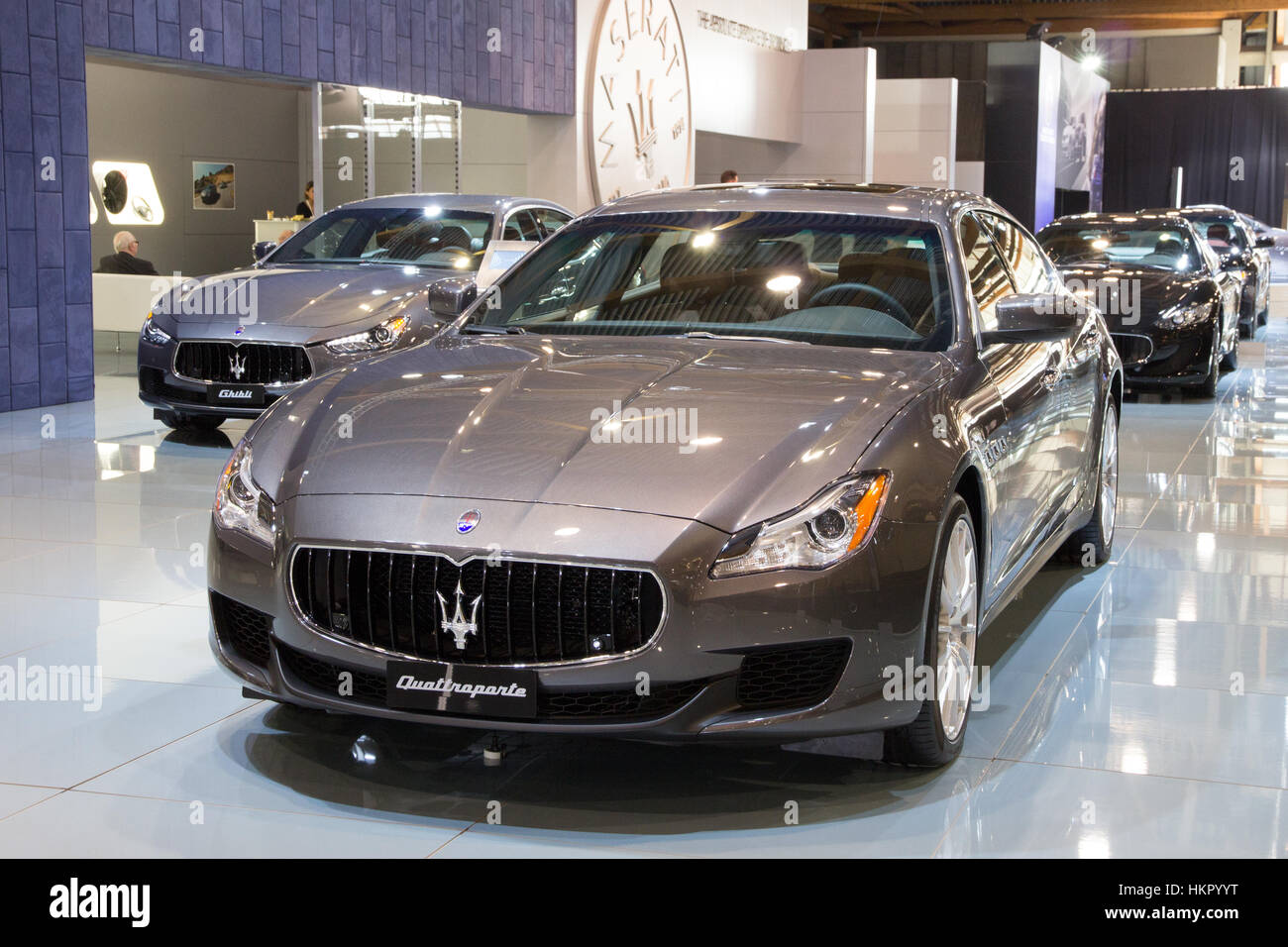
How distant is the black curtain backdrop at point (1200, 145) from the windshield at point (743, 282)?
35708mm

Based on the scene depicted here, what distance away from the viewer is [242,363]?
7.87m

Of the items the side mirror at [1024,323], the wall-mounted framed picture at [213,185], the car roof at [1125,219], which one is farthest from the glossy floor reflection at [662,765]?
the wall-mounted framed picture at [213,185]

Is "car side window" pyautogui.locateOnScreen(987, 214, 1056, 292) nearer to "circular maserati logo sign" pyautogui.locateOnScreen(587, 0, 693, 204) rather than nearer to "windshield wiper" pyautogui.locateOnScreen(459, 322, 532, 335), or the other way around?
"windshield wiper" pyautogui.locateOnScreen(459, 322, 532, 335)

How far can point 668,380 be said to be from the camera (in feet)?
11.2

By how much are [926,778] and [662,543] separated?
912mm

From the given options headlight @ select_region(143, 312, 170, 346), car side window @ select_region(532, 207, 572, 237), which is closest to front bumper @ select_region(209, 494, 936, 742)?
headlight @ select_region(143, 312, 170, 346)

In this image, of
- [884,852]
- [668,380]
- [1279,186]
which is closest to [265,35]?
[668,380]

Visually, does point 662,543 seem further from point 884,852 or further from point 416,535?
point 884,852

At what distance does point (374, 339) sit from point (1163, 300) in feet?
19.0

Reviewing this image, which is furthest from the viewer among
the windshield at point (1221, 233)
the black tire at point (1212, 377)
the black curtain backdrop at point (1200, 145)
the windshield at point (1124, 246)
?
the black curtain backdrop at point (1200, 145)

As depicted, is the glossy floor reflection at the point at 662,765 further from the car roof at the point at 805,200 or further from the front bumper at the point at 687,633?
the car roof at the point at 805,200

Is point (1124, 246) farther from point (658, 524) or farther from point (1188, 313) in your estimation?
point (658, 524)

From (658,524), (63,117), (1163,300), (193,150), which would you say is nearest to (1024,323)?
(658,524)

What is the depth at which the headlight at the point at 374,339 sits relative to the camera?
25.3 feet
